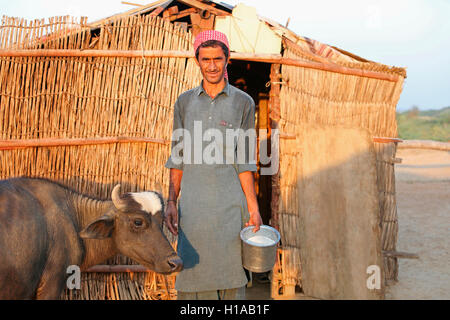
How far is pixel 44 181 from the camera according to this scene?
13.5 ft

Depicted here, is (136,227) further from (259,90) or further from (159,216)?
(259,90)

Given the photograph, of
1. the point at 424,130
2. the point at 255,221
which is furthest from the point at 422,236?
the point at 424,130

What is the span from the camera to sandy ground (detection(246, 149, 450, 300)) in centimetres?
608

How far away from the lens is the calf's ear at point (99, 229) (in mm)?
3734

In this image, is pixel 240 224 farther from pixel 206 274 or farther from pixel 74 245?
pixel 74 245

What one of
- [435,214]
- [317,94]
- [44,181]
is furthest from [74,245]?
[435,214]

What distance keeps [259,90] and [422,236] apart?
14.0 ft

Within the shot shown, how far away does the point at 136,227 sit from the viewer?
12.2 feet

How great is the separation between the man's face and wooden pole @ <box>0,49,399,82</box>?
2.86 m

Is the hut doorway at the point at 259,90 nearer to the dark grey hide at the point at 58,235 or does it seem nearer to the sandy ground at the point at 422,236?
the sandy ground at the point at 422,236

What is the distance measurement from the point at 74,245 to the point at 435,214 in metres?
8.03

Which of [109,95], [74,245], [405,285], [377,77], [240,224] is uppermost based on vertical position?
[377,77]

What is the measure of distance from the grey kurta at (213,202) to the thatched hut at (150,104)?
2.68 meters

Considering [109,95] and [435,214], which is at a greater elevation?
[109,95]
